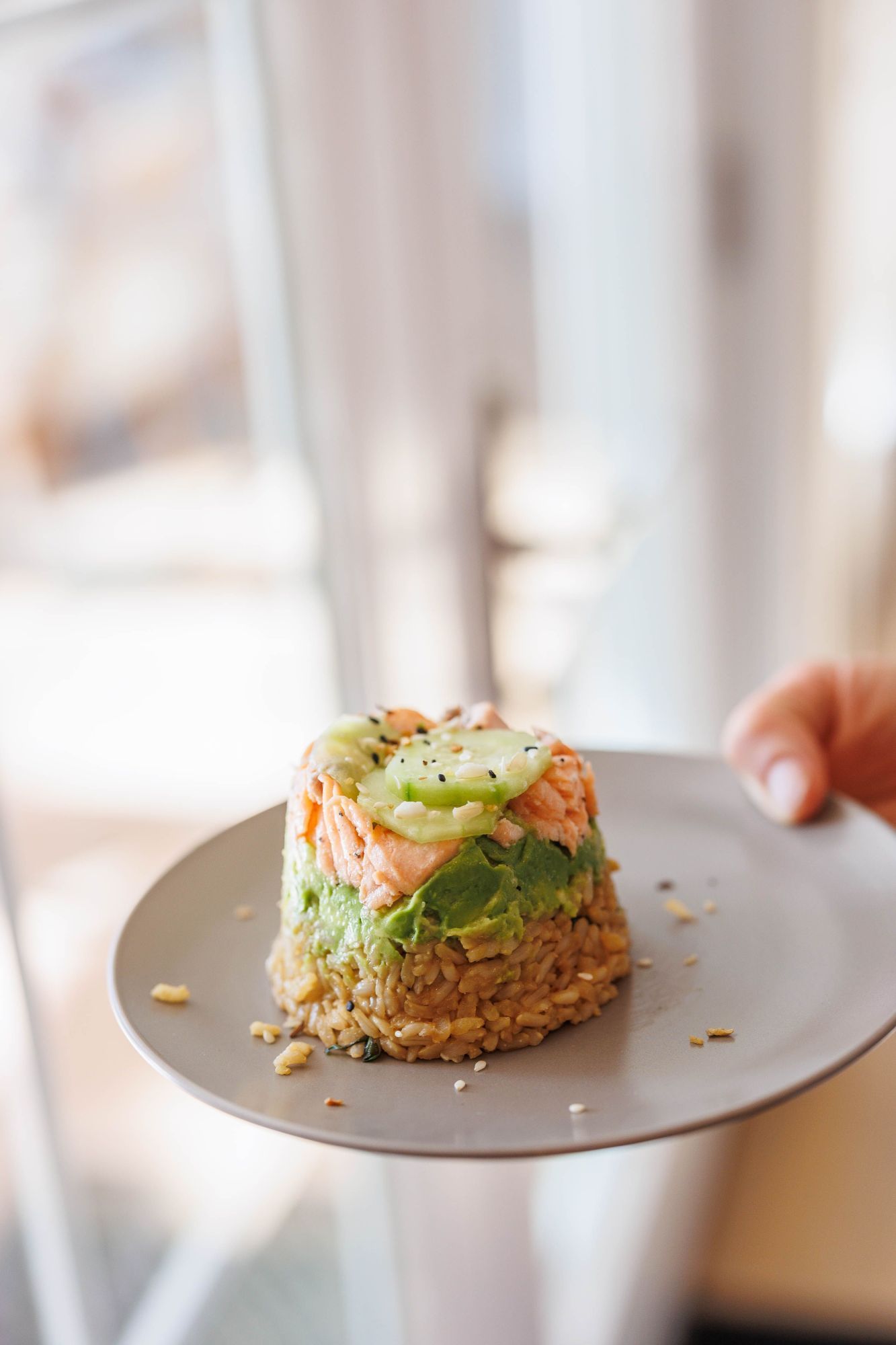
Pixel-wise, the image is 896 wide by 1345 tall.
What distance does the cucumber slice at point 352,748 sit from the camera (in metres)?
0.84

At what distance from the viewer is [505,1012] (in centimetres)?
84

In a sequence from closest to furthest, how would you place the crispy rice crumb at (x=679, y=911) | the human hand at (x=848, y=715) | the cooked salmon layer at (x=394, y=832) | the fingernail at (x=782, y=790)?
the cooked salmon layer at (x=394, y=832)
the crispy rice crumb at (x=679, y=911)
the fingernail at (x=782, y=790)
the human hand at (x=848, y=715)

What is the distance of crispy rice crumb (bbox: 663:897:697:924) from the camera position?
96 centimetres

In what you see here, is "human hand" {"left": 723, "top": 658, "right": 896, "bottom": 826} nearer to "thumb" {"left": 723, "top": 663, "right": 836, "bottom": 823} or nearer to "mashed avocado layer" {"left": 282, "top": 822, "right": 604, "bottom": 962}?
"thumb" {"left": 723, "top": 663, "right": 836, "bottom": 823}

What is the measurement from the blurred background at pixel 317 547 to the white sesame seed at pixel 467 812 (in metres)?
0.48

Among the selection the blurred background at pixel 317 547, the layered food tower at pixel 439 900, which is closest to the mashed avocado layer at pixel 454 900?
the layered food tower at pixel 439 900

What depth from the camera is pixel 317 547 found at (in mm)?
1628

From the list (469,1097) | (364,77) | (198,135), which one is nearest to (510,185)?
(364,77)

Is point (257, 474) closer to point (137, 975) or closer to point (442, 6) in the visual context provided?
point (442, 6)

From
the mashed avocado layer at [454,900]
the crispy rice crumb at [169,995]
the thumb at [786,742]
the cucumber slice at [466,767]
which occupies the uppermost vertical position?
the cucumber slice at [466,767]

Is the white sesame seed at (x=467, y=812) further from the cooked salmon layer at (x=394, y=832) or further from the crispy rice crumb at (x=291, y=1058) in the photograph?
the crispy rice crumb at (x=291, y=1058)

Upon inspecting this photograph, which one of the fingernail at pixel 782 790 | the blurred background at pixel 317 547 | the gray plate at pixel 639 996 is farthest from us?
the blurred background at pixel 317 547

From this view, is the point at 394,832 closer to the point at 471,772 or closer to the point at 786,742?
the point at 471,772

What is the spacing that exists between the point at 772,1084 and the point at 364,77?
1337mm
